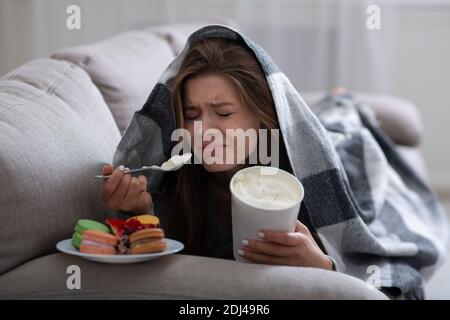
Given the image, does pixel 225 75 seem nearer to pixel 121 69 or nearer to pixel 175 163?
pixel 175 163

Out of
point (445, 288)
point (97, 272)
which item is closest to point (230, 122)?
point (97, 272)

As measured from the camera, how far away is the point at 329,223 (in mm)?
1266

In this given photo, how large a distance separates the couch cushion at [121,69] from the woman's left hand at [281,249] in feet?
1.79

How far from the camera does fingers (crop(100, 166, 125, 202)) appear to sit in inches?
43.3

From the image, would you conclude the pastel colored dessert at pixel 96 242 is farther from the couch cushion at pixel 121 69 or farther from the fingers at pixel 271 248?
the couch cushion at pixel 121 69

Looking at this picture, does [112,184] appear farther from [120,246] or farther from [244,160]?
[244,160]

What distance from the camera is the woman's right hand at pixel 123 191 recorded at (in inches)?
43.5

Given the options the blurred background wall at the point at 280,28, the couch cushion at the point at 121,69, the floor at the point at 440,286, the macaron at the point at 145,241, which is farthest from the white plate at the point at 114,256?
the blurred background wall at the point at 280,28

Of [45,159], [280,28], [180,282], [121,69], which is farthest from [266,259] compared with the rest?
[280,28]

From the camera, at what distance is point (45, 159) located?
1083 mm

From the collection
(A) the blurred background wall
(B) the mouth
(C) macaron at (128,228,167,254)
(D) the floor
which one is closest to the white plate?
(C) macaron at (128,228,167,254)

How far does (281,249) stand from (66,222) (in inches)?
13.4

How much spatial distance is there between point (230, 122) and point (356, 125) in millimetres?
845

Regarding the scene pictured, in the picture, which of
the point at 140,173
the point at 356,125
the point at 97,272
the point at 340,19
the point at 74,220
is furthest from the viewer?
the point at 340,19
